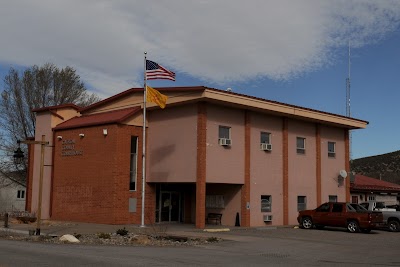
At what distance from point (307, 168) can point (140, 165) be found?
37.9 ft

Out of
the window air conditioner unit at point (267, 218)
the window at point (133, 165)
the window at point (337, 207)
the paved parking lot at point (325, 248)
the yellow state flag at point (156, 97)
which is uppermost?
the yellow state flag at point (156, 97)

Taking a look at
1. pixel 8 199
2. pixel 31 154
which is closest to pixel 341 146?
pixel 31 154

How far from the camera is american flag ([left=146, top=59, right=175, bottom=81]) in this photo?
27.9 meters

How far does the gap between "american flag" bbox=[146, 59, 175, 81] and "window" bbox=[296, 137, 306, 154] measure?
11169 mm

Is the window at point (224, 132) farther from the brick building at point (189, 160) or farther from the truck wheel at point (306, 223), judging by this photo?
the truck wheel at point (306, 223)

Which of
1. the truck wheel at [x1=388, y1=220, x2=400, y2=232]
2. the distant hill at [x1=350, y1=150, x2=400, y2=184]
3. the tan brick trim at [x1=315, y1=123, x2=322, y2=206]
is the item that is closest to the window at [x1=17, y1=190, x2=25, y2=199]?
the tan brick trim at [x1=315, y1=123, x2=322, y2=206]

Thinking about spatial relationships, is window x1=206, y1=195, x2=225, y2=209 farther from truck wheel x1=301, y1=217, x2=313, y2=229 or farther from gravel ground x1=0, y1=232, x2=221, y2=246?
gravel ground x1=0, y1=232, x2=221, y2=246

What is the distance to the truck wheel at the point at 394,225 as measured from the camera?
2994cm

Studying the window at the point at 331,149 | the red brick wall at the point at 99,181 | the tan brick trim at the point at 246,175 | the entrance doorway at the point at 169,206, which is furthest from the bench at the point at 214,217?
the window at the point at 331,149

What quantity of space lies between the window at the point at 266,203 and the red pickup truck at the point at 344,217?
2.29 meters

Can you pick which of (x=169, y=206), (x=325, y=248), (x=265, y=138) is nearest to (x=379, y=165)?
(x=265, y=138)

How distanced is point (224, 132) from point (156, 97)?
4951mm

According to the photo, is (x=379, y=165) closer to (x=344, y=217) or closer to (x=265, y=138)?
(x=265, y=138)

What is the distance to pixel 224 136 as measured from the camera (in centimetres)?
2992
